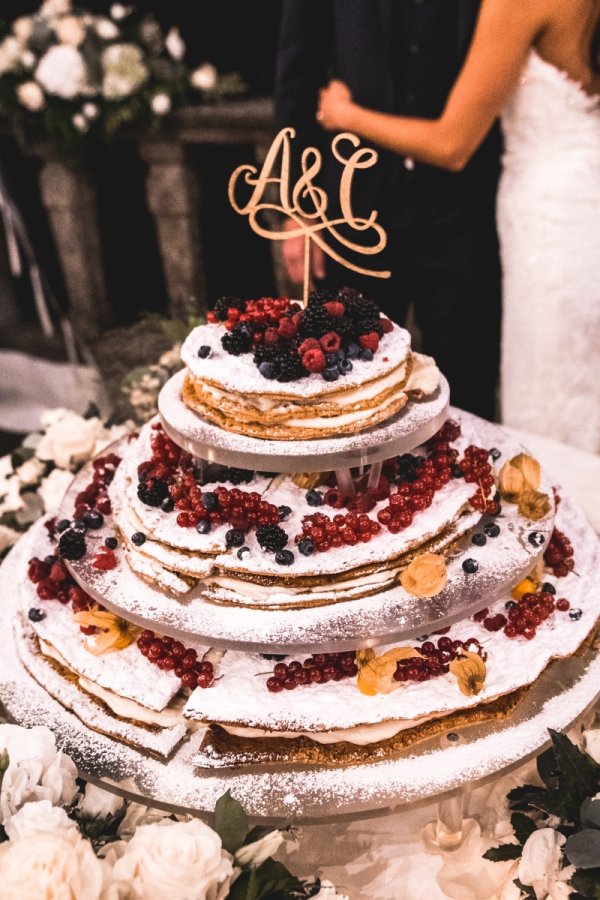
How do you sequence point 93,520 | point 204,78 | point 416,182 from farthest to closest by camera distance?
1. point 204,78
2. point 416,182
3. point 93,520

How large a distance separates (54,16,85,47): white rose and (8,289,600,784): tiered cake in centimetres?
303

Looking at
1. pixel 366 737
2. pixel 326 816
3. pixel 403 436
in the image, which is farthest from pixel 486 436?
pixel 326 816

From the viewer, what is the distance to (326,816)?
4.90ft

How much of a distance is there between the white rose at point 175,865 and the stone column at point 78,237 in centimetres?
454

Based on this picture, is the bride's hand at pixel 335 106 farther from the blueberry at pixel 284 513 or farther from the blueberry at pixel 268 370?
the blueberry at pixel 284 513

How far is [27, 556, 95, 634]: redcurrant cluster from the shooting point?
190 cm

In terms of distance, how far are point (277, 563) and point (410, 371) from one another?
56 centimetres

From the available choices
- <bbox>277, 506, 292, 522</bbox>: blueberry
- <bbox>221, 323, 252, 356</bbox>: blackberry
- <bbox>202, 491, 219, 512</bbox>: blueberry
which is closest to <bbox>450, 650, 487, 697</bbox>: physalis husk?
<bbox>277, 506, 292, 522</bbox>: blueberry

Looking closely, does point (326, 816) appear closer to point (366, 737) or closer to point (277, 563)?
point (366, 737)

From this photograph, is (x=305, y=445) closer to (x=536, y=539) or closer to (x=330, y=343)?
(x=330, y=343)

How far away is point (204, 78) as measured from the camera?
4.52 metres

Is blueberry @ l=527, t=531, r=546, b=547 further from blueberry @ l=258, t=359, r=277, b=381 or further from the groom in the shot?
the groom

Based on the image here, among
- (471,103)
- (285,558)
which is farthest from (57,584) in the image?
(471,103)

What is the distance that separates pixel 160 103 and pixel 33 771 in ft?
12.7
